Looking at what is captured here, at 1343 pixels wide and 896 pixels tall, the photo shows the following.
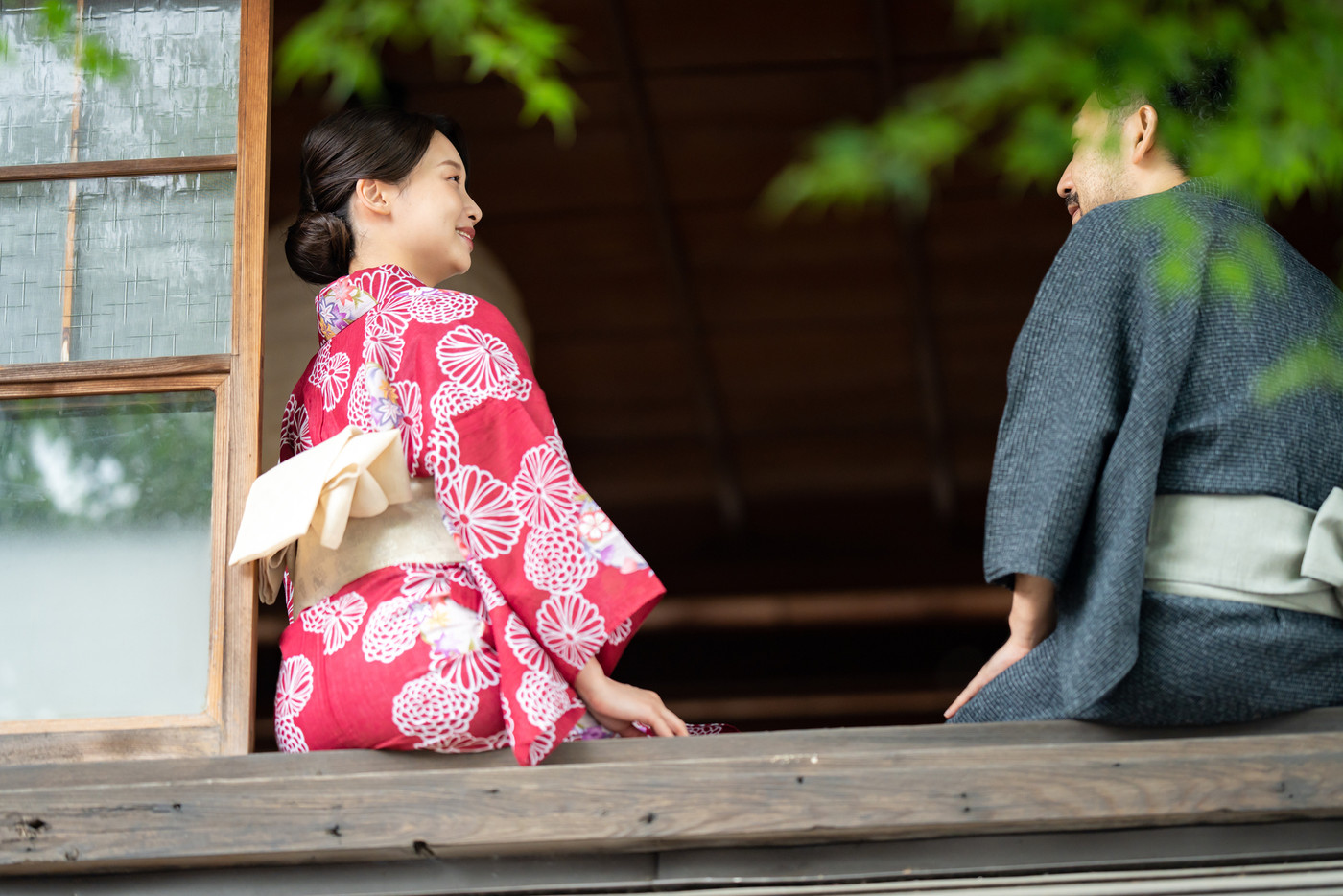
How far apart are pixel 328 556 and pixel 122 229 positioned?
71 cm

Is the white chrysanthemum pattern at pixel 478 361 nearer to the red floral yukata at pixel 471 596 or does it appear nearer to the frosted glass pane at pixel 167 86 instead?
the red floral yukata at pixel 471 596

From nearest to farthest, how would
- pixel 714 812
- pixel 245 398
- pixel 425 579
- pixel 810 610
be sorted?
1. pixel 714 812
2. pixel 425 579
3. pixel 245 398
4. pixel 810 610

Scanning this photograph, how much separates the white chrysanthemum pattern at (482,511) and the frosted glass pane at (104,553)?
48 cm

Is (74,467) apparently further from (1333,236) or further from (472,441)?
(1333,236)

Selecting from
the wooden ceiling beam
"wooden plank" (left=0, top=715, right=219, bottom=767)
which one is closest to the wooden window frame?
"wooden plank" (left=0, top=715, right=219, bottom=767)

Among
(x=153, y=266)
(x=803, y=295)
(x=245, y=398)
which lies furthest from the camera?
(x=803, y=295)

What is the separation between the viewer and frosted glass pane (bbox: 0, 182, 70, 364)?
7.12ft

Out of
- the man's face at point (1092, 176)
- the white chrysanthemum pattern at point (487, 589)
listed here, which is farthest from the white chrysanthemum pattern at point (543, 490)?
the man's face at point (1092, 176)

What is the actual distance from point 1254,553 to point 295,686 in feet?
4.79

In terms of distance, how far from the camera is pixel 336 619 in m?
1.98

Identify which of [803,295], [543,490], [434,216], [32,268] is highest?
[803,295]

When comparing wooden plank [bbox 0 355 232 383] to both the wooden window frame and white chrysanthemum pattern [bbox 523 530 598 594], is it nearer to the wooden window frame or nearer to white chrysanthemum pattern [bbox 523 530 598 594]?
the wooden window frame

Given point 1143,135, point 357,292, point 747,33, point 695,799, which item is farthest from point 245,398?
point 747,33

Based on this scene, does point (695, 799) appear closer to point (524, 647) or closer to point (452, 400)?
point (524, 647)
